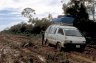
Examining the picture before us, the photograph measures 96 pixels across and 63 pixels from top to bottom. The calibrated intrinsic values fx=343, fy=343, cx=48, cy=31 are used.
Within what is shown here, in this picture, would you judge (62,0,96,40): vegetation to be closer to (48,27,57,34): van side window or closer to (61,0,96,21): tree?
(61,0,96,21): tree

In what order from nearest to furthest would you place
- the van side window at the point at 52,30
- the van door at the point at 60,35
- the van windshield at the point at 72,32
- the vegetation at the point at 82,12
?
the van door at the point at 60,35 → the van windshield at the point at 72,32 → the van side window at the point at 52,30 → the vegetation at the point at 82,12

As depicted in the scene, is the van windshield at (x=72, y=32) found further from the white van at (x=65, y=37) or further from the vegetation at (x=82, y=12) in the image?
the vegetation at (x=82, y=12)

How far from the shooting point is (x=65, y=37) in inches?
951

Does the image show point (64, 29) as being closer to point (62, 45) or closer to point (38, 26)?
point (62, 45)

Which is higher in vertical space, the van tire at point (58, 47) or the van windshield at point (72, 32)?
the van windshield at point (72, 32)

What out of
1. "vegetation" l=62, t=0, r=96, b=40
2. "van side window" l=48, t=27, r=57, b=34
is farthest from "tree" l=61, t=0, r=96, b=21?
"van side window" l=48, t=27, r=57, b=34

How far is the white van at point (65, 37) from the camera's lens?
23.9 meters

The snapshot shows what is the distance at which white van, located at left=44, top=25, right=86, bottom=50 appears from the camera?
939 inches

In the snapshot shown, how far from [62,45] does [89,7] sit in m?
31.0

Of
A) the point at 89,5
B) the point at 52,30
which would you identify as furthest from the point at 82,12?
the point at 52,30

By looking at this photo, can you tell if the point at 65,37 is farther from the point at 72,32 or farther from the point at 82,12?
the point at 82,12

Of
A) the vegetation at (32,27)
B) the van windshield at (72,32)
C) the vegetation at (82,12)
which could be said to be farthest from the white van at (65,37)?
the vegetation at (32,27)

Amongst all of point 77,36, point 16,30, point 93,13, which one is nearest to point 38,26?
point 16,30

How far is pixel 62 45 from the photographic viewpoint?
2412 cm
